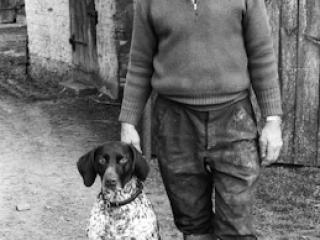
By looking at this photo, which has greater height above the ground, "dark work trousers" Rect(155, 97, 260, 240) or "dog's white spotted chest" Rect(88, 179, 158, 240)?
"dark work trousers" Rect(155, 97, 260, 240)

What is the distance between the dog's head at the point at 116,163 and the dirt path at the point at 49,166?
1.37 meters

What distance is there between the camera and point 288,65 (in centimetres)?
671

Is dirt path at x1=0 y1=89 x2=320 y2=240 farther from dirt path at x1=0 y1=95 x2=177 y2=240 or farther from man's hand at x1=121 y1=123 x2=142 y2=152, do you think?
man's hand at x1=121 y1=123 x2=142 y2=152

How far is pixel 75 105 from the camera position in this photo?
10398 mm

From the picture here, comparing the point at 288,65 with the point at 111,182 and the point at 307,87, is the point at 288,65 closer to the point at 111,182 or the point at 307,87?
the point at 307,87

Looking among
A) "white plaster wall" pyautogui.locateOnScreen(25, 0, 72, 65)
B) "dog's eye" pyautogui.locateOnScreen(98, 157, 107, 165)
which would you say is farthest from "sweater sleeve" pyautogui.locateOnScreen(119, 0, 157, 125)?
"white plaster wall" pyautogui.locateOnScreen(25, 0, 72, 65)

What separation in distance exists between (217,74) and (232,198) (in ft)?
2.24

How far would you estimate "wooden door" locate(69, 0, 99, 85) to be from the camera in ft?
35.4

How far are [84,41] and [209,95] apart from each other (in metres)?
7.70

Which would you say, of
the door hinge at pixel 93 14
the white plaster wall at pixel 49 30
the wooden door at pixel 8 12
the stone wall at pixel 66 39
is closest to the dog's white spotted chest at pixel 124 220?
the stone wall at pixel 66 39

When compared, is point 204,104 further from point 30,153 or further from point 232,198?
point 30,153

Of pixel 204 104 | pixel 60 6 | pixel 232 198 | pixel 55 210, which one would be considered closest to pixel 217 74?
pixel 204 104

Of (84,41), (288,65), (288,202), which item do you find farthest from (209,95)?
(84,41)

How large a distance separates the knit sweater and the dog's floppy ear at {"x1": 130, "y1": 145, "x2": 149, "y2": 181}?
1.63ft
